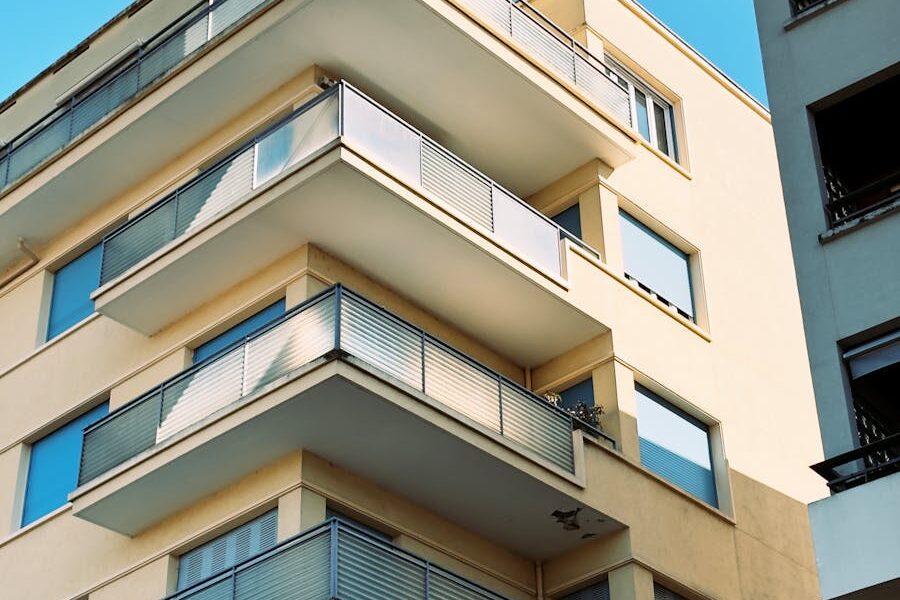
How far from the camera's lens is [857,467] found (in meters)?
17.5

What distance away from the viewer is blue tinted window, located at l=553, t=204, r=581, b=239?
27.4 meters

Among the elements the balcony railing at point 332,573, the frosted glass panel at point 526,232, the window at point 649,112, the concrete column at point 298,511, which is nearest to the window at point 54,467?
the concrete column at point 298,511

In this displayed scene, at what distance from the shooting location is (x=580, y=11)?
28922 mm

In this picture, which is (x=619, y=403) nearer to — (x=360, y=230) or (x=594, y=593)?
(x=594, y=593)

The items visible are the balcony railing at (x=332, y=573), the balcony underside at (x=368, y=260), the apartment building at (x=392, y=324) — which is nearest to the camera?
Answer: the balcony railing at (x=332, y=573)

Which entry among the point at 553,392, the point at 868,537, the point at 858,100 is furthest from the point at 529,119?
the point at 868,537

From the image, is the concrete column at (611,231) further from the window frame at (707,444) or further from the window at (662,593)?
the window at (662,593)

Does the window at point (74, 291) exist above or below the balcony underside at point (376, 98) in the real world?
below

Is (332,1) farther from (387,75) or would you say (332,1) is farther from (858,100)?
(858,100)

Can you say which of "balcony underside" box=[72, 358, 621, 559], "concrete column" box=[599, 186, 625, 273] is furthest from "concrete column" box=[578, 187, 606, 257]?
"balcony underside" box=[72, 358, 621, 559]

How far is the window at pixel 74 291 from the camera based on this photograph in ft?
92.1

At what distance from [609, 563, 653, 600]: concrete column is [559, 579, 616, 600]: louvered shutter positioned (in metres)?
0.20

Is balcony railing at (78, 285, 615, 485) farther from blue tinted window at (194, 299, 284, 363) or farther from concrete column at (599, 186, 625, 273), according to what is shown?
concrete column at (599, 186, 625, 273)

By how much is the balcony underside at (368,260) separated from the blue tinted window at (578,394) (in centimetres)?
62
